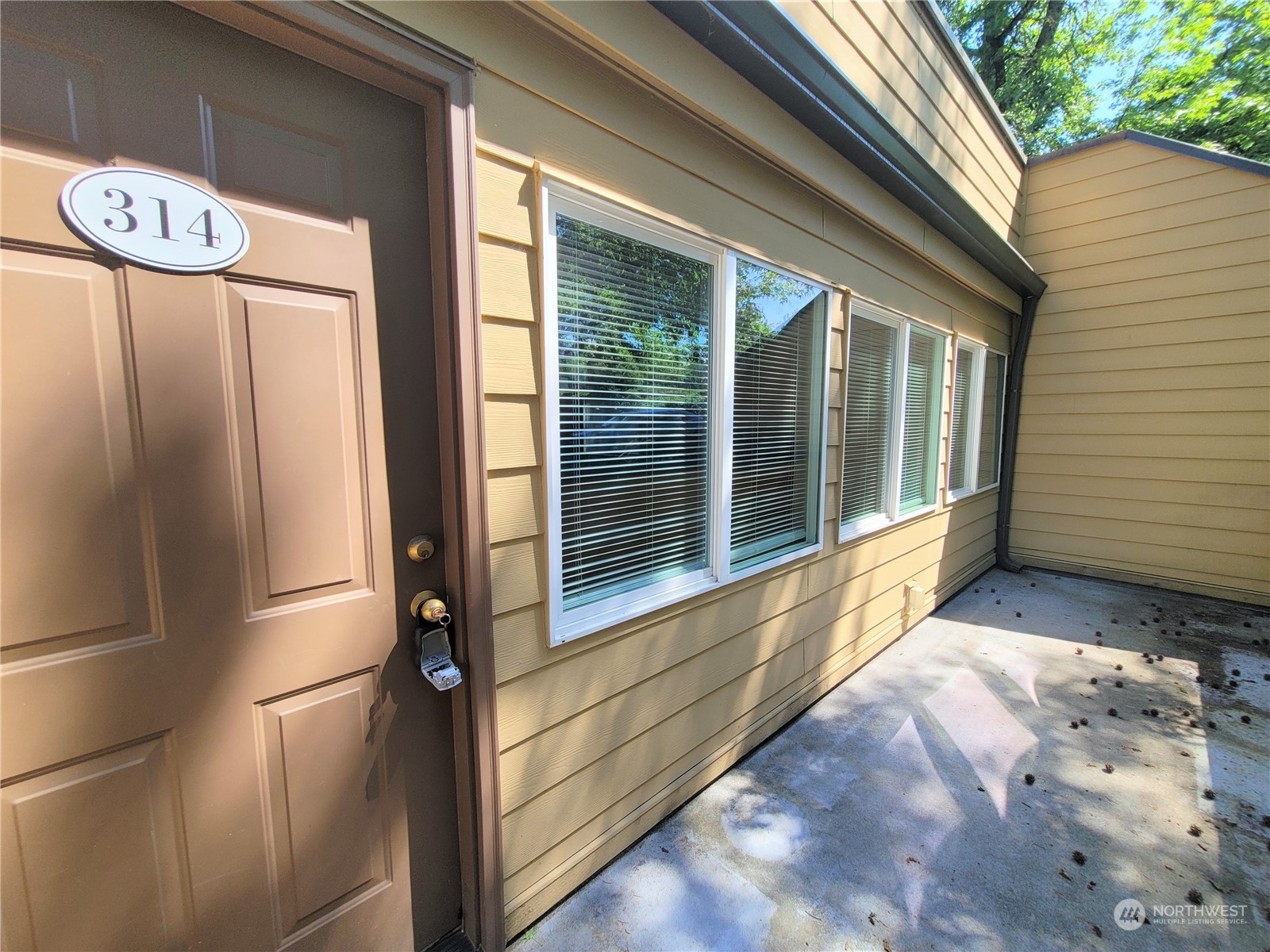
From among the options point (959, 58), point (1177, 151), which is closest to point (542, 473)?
point (959, 58)

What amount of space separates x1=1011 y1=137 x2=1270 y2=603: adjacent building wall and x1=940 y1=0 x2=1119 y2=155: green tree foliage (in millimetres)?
6397

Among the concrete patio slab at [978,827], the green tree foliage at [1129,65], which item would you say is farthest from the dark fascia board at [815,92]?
the green tree foliage at [1129,65]

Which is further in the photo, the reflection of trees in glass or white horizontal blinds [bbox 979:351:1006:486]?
white horizontal blinds [bbox 979:351:1006:486]

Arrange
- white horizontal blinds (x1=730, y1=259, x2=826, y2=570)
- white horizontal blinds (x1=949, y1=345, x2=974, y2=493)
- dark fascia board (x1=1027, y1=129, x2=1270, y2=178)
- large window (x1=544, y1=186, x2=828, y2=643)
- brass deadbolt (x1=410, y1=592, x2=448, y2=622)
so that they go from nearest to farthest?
brass deadbolt (x1=410, y1=592, x2=448, y2=622) < large window (x1=544, y1=186, x2=828, y2=643) < white horizontal blinds (x1=730, y1=259, x2=826, y2=570) < dark fascia board (x1=1027, y1=129, x2=1270, y2=178) < white horizontal blinds (x1=949, y1=345, x2=974, y2=493)

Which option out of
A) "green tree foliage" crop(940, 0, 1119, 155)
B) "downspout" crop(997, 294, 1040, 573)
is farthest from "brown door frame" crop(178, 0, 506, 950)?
"green tree foliage" crop(940, 0, 1119, 155)

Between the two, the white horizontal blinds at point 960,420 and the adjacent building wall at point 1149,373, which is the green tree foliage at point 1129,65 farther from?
the white horizontal blinds at point 960,420

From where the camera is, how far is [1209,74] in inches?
Answer: 297

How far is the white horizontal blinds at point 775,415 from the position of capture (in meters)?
2.01

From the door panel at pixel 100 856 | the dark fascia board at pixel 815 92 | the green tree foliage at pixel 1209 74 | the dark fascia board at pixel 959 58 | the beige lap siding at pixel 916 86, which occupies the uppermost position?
the green tree foliage at pixel 1209 74

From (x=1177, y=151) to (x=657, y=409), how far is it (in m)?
5.33

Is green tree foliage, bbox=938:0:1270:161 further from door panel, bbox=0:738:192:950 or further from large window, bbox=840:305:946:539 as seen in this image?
door panel, bbox=0:738:192:950

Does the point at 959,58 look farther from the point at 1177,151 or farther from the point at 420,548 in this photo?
the point at 420,548

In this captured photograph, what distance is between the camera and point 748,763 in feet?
7.08

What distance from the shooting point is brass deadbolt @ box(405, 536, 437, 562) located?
1209 mm
